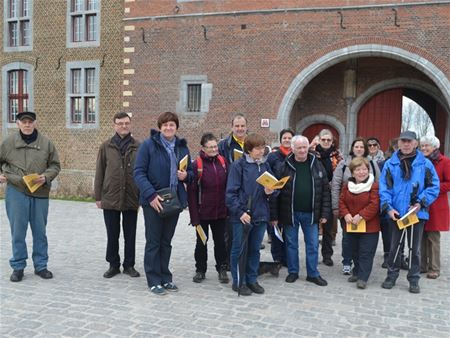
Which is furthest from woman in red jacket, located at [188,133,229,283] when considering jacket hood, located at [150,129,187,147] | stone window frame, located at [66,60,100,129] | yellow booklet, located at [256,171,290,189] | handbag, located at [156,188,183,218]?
stone window frame, located at [66,60,100,129]

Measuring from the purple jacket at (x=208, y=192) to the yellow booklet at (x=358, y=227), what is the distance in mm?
1552

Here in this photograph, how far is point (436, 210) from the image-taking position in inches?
224

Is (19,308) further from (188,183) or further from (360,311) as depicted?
(360,311)

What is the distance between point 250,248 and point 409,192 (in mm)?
1966

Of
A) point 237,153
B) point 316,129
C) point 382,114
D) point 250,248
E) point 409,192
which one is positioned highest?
point 382,114

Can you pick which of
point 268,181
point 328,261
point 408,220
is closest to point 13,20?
point 328,261

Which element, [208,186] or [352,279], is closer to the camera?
[208,186]

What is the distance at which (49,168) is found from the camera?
539 centimetres

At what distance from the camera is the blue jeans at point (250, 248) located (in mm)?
4984

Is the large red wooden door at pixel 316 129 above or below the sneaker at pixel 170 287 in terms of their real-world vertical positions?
above

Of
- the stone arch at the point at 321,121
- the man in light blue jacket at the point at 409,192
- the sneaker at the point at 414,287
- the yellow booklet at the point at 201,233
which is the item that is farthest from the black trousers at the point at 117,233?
the stone arch at the point at 321,121

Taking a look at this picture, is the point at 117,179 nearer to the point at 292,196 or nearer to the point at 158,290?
the point at 158,290

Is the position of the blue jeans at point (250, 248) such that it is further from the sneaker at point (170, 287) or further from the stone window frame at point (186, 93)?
the stone window frame at point (186, 93)

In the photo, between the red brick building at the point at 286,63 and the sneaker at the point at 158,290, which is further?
the red brick building at the point at 286,63
